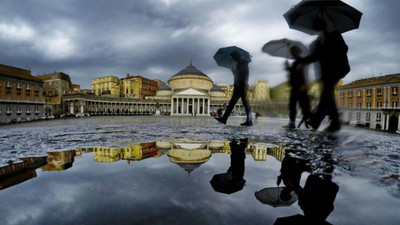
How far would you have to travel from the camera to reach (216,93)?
8788 cm

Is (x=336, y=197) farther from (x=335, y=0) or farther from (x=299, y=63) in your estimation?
(x=335, y=0)

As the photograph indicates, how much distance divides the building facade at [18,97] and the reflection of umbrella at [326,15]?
43.2 meters

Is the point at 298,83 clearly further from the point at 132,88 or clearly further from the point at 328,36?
the point at 132,88

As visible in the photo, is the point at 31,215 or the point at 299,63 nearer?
the point at 31,215

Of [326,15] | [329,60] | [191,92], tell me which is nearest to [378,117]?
[326,15]

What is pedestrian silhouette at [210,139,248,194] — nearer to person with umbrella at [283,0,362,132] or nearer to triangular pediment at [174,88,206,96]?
person with umbrella at [283,0,362,132]

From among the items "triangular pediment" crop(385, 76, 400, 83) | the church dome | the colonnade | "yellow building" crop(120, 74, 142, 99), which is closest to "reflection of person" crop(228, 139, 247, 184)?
"triangular pediment" crop(385, 76, 400, 83)

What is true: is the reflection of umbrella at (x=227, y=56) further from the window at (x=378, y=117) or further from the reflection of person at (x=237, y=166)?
the window at (x=378, y=117)

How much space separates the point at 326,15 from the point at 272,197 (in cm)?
572

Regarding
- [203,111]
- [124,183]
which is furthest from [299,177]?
[203,111]

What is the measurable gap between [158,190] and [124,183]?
0.41 meters

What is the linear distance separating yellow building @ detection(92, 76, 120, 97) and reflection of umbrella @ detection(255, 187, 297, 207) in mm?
94081

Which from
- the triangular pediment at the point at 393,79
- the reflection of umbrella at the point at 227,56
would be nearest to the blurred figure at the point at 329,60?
the reflection of umbrella at the point at 227,56

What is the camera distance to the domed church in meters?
75.8
